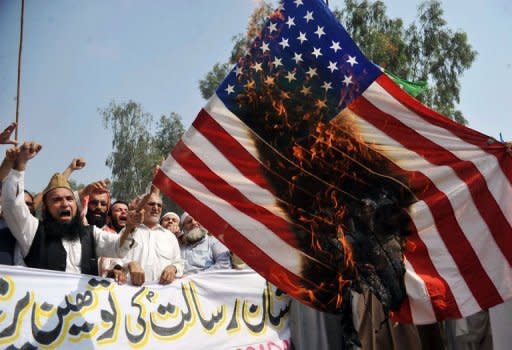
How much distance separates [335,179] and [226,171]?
0.74 metres

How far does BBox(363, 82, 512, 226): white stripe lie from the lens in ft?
12.6

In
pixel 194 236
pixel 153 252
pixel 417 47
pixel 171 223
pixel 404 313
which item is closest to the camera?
pixel 404 313

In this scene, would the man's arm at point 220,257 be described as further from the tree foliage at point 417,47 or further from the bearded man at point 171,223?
the tree foliage at point 417,47

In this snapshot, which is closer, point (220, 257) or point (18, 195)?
point (18, 195)

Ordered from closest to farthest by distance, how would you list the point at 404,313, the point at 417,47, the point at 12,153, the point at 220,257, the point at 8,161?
the point at 12,153 < the point at 8,161 < the point at 404,313 < the point at 220,257 < the point at 417,47

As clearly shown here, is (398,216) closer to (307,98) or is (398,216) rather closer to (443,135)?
(443,135)

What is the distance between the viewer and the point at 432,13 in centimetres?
2406

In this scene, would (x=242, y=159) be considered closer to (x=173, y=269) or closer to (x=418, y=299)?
(x=173, y=269)

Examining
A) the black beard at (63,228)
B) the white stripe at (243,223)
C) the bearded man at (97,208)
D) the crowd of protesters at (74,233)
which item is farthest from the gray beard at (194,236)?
the white stripe at (243,223)

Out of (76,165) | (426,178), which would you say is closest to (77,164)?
(76,165)

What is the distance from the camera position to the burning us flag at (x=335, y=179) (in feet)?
12.6

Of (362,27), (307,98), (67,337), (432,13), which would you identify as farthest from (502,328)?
(432,13)

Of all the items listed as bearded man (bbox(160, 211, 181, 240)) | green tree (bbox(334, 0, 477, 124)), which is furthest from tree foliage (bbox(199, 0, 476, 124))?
bearded man (bbox(160, 211, 181, 240))

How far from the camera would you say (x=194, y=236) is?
6164mm
